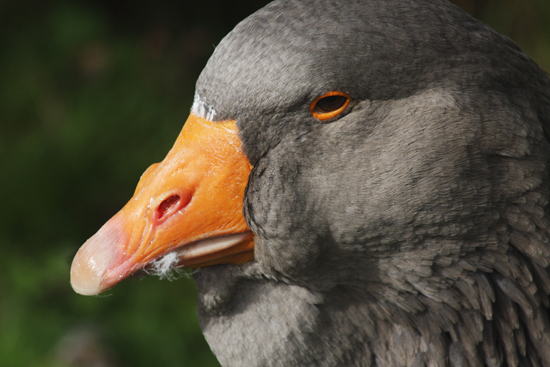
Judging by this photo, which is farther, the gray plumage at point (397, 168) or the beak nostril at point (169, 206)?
the beak nostril at point (169, 206)

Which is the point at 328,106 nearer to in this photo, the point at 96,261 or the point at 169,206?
the point at 169,206

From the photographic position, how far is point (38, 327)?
4.90 m

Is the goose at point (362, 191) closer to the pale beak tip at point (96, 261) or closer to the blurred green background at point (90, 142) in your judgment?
the pale beak tip at point (96, 261)

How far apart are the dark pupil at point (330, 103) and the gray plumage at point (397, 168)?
3cm

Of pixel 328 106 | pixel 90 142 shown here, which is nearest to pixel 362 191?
pixel 328 106

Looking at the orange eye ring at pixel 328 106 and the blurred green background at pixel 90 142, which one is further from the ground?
the orange eye ring at pixel 328 106

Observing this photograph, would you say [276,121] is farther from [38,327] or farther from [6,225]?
[6,225]

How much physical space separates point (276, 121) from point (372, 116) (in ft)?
1.04

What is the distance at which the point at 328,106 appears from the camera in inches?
80.4

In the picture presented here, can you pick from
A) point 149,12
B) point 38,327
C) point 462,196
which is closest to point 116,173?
point 38,327

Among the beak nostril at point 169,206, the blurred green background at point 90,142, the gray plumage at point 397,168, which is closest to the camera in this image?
the gray plumage at point 397,168

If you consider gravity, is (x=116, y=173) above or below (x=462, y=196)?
below

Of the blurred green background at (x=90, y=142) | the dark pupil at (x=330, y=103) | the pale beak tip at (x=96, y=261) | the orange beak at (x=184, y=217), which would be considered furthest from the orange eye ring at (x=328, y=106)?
the blurred green background at (x=90, y=142)

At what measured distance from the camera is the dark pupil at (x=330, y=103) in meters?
2.03
